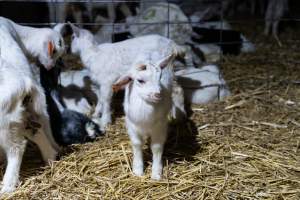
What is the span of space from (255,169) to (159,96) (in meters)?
1.24

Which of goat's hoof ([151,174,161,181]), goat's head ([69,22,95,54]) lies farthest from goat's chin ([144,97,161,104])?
goat's head ([69,22,95,54])

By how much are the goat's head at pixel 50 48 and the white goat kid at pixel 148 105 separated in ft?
3.95

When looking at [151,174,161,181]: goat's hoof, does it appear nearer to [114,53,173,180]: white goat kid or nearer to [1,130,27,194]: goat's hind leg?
[114,53,173,180]: white goat kid

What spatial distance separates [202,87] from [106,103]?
1304 millimetres

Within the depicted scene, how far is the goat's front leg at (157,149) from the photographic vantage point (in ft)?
11.5

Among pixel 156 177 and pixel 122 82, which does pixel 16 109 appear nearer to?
pixel 122 82

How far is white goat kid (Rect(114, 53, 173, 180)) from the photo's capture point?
3168 mm

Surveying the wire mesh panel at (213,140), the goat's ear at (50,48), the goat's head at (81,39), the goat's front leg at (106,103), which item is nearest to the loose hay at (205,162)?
the wire mesh panel at (213,140)

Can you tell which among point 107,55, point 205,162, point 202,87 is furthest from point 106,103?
point 205,162

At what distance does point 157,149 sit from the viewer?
140 inches

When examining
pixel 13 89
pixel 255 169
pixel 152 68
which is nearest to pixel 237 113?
pixel 255 169

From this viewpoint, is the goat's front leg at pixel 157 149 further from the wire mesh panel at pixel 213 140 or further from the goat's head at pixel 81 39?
the goat's head at pixel 81 39

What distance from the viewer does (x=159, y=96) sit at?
3.11 m

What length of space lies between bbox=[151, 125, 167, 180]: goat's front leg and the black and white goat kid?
39.6 inches
